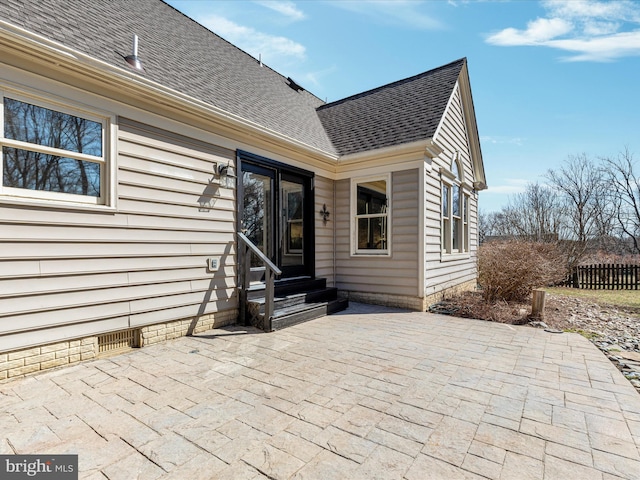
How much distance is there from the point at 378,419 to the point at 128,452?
1.67 meters

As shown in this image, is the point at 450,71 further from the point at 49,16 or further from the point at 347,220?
the point at 49,16

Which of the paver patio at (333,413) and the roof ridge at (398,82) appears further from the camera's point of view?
the roof ridge at (398,82)

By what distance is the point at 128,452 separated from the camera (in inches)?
76.1

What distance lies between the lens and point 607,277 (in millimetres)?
12227

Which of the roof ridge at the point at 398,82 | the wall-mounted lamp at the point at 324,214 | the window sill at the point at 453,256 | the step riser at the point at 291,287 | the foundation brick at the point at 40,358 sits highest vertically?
the roof ridge at the point at 398,82

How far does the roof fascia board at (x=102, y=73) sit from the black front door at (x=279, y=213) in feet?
2.52

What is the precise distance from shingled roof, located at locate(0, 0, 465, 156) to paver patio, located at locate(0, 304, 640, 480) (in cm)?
365

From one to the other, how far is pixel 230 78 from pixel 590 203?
64.0 ft

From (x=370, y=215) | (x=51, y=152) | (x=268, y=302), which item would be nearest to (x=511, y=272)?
(x=370, y=215)

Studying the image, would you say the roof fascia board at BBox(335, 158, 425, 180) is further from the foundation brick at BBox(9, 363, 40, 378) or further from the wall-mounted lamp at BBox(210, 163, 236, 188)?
the foundation brick at BBox(9, 363, 40, 378)

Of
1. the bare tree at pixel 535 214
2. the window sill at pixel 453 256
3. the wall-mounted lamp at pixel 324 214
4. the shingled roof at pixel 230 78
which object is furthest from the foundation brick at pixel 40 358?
the bare tree at pixel 535 214

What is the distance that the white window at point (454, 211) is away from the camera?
7.77 metres

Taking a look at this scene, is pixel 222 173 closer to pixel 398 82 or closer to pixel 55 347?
pixel 55 347

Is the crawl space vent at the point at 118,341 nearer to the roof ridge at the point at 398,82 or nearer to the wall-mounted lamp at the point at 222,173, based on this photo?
the wall-mounted lamp at the point at 222,173
